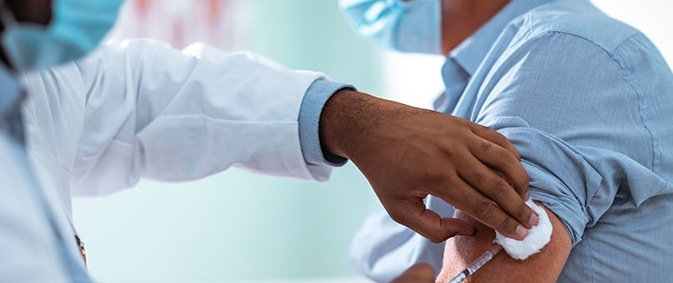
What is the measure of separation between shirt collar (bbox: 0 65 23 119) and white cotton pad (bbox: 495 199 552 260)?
0.61 m

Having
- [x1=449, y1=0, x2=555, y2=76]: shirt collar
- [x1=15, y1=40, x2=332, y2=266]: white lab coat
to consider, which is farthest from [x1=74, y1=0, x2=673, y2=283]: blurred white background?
[x1=15, y1=40, x2=332, y2=266]: white lab coat

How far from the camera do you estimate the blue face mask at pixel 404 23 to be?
1.74 metres

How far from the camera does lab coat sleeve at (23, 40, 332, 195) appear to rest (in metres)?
1.32

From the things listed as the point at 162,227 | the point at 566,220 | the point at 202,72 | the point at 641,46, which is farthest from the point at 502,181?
the point at 162,227

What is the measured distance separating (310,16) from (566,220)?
2623 mm

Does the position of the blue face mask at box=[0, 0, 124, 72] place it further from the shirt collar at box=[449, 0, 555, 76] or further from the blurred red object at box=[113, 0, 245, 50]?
the blurred red object at box=[113, 0, 245, 50]

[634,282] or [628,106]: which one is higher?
[628,106]

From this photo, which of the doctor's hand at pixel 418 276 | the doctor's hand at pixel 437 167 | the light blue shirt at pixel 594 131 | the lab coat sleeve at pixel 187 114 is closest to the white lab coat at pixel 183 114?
the lab coat sleeve at pixel 187 114

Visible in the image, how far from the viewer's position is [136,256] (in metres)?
3.38

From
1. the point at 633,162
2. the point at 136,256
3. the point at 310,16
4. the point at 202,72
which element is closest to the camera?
the point at 633,162

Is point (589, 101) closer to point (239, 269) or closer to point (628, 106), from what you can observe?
point (628, 106)

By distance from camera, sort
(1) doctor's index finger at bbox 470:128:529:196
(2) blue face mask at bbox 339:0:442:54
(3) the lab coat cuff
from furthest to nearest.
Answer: (2) blue face mask at bbox 339:0:442:54
(3) the lab coat cuff
(1) doctor's index finger at bbox 470:128:529:196

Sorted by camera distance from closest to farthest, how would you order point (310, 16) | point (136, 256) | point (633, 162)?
point (633, 162) → point (136, 256) → point (310, 16)

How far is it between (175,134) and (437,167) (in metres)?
0.48
